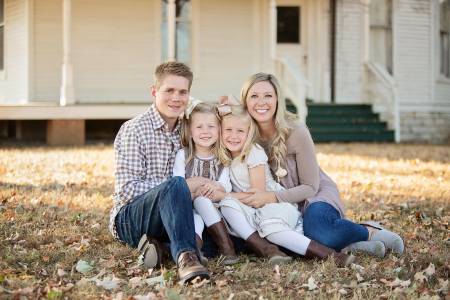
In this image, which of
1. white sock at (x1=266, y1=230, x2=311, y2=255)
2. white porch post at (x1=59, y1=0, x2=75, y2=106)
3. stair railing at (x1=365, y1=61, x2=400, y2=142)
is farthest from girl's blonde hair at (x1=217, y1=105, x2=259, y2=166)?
stair railing at (x1=365, y1=61, x2=400, y2=142)

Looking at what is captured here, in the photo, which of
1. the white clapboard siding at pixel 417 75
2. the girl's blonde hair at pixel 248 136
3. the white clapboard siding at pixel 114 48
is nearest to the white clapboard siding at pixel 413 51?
the white clapboard siding at pixel 417 75

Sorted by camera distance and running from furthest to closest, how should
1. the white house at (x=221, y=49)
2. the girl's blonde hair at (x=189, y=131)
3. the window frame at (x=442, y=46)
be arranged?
the window frame at (x=442, y=46) → the white house at (x=221, y=49) → the girl's blonde hair at (x=189, y=131)

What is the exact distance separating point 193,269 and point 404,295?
1.19 metres

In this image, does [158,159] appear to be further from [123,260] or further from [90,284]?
[90,284]

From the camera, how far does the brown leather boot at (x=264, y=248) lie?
170 inches

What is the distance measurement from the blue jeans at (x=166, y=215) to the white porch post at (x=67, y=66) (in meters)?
9.67

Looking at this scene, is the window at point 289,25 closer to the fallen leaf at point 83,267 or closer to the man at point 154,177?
the man at point 154,177

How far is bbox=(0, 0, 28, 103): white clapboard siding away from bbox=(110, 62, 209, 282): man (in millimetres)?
10952

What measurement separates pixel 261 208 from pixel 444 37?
15.1 m

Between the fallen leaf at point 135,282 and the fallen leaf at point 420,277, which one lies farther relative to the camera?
the fallen leaf at point 420,277

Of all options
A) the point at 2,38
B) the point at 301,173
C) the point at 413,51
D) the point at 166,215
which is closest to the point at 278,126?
the point at 301,173

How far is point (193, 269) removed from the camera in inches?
147

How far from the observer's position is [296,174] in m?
4.83

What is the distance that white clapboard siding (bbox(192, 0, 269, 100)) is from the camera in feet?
50.6
